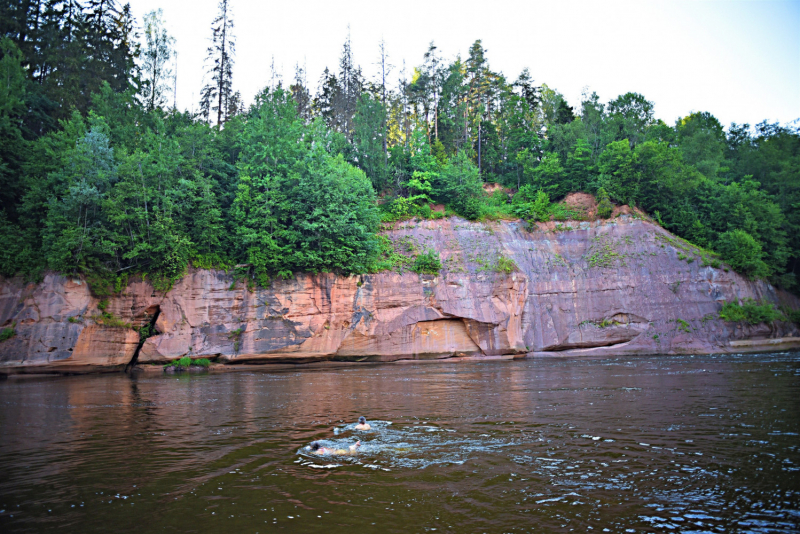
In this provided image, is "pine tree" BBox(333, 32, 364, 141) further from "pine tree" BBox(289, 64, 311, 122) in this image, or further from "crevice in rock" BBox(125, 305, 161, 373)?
"crevice in rock" BBox(125, 305, 161, 373)

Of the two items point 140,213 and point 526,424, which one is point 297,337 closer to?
point 140,213

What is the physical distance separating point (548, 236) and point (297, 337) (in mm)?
22742

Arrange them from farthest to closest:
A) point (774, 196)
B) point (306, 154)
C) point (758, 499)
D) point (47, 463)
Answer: point (774, 196) → point (306, 154) → point (47, 463) → point (758, 499)

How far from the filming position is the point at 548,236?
3950 cm

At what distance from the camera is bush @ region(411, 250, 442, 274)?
34688 millimetres

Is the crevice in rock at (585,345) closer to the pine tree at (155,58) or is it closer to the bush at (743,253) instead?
the bush at (743,253)

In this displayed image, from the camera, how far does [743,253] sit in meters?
35.9

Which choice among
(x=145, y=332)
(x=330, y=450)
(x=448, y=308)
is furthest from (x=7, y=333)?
(x=448, y=308)

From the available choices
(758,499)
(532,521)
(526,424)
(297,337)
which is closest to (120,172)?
(297,337)

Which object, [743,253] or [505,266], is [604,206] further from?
[505,266]

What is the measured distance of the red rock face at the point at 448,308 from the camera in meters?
26.9

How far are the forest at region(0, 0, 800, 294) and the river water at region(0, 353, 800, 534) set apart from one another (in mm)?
14009

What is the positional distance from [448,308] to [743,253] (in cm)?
2371

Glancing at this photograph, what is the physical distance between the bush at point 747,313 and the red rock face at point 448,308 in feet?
1.86
